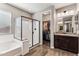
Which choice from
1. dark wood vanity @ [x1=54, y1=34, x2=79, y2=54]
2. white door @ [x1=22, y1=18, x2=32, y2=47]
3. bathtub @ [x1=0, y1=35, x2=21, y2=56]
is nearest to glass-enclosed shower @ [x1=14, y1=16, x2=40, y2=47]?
white door @ [x1=22, y1=18, x2=32, y2=47]

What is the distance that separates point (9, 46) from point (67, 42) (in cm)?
197

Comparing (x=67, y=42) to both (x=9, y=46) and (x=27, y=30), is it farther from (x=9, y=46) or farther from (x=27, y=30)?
(x=9, y=46)

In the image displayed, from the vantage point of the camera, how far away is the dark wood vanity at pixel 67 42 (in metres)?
2.33

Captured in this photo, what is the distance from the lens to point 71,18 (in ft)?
7.79

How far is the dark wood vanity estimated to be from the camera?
233cm

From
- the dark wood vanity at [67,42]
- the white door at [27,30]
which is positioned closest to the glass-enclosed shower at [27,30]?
the white door at [27,30]

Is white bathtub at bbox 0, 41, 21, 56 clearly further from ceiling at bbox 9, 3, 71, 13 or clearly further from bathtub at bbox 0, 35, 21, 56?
ceiling at bbox 9, 3, 71, 13

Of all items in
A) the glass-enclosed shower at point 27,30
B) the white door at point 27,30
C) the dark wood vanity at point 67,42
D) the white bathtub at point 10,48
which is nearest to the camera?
the white bathtub at point 10,48

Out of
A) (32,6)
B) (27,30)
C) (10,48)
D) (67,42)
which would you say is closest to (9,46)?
(10,48)

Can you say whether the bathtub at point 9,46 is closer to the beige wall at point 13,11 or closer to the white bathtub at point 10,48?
the white bathtub at point 10,48

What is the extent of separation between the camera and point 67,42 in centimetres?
256

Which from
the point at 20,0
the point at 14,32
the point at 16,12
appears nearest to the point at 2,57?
the point at 14,32

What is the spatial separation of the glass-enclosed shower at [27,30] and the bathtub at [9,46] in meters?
0.15

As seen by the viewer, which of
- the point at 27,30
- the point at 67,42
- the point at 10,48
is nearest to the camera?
the point at 10,48
